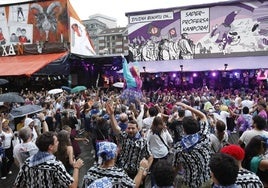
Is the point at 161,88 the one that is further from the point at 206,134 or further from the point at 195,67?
the point at 206,134

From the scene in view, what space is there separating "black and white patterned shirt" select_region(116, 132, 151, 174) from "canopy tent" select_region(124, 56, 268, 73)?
16.7m

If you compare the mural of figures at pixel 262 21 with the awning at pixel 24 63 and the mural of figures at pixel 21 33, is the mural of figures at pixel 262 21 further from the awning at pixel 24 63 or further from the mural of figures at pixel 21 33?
the mural of figures at pixel 21 33

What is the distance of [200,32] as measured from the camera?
21266mm

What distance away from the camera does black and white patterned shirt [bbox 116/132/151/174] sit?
13.9 ft

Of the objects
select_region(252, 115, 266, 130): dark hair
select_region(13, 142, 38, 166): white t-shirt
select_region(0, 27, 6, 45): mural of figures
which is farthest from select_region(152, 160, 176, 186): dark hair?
select_region(0, 27, 6, 45): mural of figures

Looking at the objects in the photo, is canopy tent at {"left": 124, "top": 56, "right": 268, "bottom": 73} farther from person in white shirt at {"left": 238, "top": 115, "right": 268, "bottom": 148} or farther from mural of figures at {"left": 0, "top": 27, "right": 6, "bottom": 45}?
person in white shirt at {"left": 238, "top": 115, "right": 268, "bottom": 148}

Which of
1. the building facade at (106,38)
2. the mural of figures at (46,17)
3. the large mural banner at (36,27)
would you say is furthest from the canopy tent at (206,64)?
the building facade at (106,38)

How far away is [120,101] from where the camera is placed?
10664 millimetres

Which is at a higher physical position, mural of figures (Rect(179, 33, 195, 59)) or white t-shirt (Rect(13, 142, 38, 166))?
mural of figures (Rect(179, 33, 195, 59))

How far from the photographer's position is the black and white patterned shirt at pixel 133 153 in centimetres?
424

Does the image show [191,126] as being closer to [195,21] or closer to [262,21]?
[262,21]

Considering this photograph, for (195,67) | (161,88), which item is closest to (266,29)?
(195,67)

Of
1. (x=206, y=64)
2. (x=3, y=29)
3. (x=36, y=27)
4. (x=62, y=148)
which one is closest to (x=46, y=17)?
(x=36, y=27)

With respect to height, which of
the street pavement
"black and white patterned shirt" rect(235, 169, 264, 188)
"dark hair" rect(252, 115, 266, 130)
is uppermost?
"dark hair" rect(252, 115, 266, 130)
